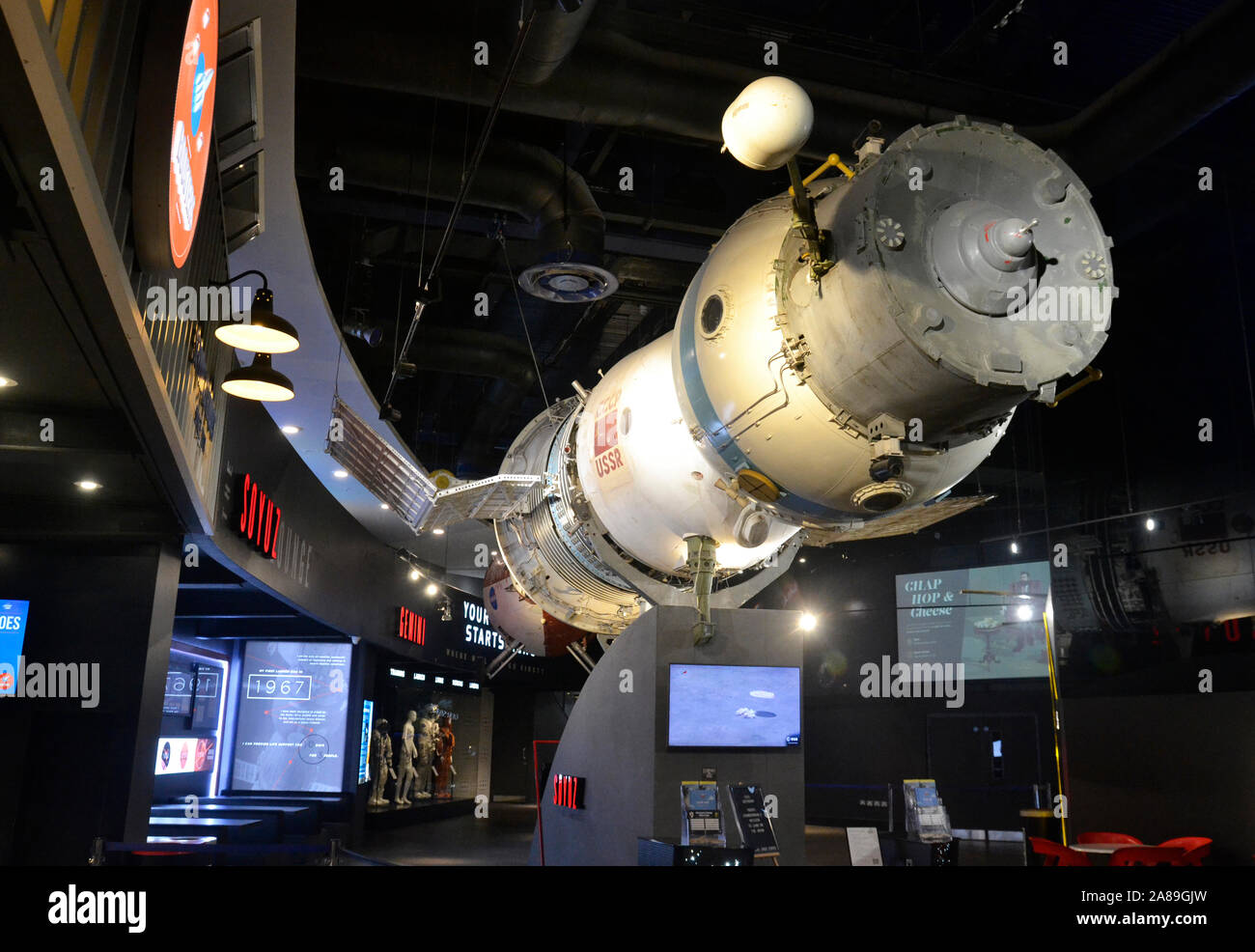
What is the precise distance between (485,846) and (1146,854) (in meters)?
8.59

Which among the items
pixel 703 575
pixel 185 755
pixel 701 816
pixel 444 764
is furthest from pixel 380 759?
pixel 701 816

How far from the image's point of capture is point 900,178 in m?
4.19

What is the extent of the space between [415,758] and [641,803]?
1201 centimetres

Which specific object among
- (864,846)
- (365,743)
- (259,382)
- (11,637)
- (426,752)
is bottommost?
(426,752)

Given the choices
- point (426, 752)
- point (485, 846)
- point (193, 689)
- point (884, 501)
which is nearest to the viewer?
point (884, 501)

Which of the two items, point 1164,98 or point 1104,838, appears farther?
point 1104,838

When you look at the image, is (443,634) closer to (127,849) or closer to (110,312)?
(127,849)

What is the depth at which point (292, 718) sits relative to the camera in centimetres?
1291

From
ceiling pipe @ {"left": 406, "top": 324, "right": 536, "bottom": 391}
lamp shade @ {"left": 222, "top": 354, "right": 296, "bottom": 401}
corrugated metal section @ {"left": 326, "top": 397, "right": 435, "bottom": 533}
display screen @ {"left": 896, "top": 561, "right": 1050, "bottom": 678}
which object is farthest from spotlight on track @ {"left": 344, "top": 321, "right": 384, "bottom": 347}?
display screen @ {"left": 896, "top": 561, "right": 1050, "bottom": 678}

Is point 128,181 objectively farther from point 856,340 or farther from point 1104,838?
point 1104,838

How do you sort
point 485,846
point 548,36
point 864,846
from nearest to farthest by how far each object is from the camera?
1. point 864,846
2. point 548,36
3. point 485,846

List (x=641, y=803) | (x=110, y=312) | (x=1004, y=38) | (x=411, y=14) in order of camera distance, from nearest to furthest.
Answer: (x=110, y=312)
(x=641, y=803)
(x=411, y=14)
(x=1004, y=38)

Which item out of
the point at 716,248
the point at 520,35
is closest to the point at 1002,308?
the point at 716,248

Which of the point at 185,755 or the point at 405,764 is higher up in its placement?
the point at 185,755
